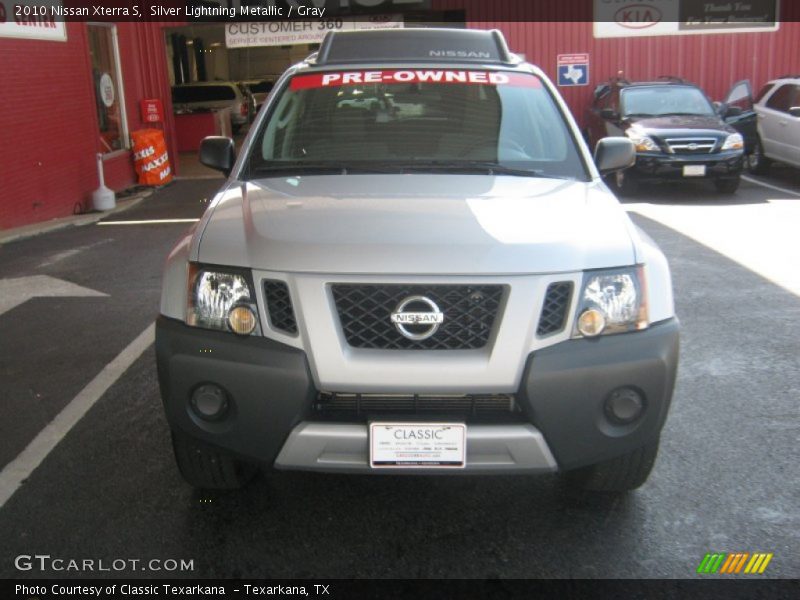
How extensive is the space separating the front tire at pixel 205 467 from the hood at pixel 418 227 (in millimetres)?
736

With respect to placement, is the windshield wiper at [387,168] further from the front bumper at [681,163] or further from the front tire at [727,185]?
the front tire at [727,185]

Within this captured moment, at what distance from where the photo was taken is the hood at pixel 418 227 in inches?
118

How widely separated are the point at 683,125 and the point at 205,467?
34.6 ft

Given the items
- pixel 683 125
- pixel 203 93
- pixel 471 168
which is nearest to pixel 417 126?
pixel 471 168

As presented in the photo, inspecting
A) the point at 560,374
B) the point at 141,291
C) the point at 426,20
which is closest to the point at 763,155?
the point at 426,20

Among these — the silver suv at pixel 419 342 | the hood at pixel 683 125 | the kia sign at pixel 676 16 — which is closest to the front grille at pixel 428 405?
the silver suv at pixel 419 342

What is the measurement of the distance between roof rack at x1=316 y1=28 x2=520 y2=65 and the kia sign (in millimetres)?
14381

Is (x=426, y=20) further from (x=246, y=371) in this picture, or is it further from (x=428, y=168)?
(x=246, y=371)

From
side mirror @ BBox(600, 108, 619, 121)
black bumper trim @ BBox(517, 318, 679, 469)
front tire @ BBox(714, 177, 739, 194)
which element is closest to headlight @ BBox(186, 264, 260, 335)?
black bumper trim @ BBox(517, 318, 679, 469)

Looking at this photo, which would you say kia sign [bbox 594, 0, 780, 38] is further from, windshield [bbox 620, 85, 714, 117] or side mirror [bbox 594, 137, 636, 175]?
side mirror [bbox 594, 137, 636, 175]

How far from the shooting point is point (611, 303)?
10.2 ft

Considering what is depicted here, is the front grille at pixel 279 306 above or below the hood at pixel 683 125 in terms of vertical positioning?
above

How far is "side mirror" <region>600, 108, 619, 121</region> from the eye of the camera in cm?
1366

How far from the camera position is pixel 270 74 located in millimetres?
38656
